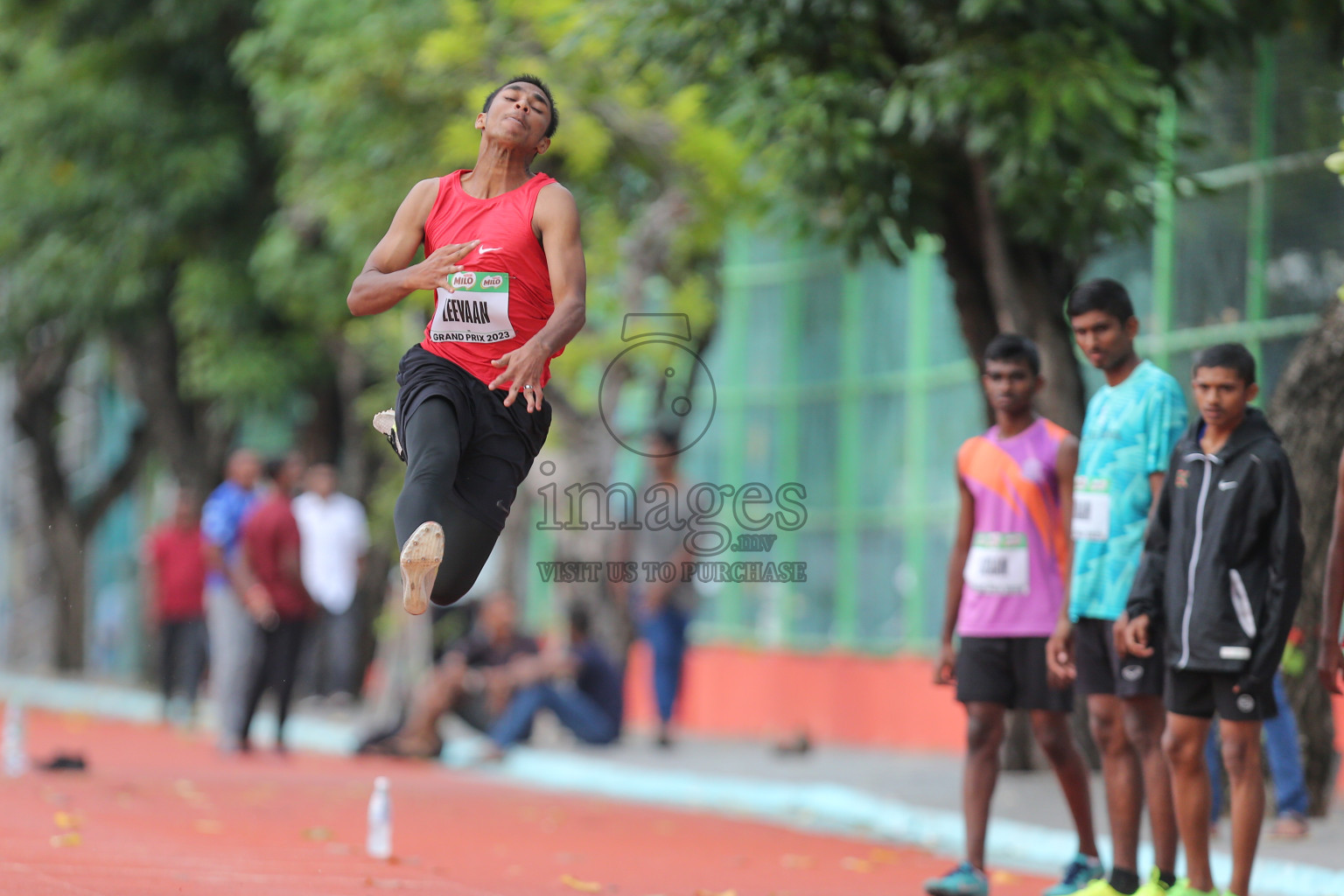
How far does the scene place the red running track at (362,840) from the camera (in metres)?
7.33

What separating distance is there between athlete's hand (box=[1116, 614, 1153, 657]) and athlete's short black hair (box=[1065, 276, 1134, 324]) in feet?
3.74

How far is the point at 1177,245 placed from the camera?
13.0 m

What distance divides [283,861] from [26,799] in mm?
2751

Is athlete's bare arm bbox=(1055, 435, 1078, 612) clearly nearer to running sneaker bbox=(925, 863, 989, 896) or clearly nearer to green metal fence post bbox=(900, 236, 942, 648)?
running sneaker bbox=(925, 863, 989, 896)

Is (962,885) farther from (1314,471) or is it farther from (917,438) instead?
(917,438)

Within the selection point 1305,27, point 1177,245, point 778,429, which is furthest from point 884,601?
point 1305,27

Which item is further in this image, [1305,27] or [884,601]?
[884,601]

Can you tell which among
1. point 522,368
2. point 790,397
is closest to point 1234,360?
point 522,368

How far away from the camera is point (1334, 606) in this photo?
6480 millimetres

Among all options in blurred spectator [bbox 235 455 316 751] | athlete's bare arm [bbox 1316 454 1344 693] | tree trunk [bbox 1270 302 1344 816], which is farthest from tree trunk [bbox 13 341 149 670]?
athlete's bare arm [bbox 1316 454 1344 693]

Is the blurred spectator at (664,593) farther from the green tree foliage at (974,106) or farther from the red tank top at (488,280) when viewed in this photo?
the red tank top at (488,280)

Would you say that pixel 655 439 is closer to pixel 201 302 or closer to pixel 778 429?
pixel 778 429

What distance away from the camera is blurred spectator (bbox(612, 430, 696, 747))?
15258 mm

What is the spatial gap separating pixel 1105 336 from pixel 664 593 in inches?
324
